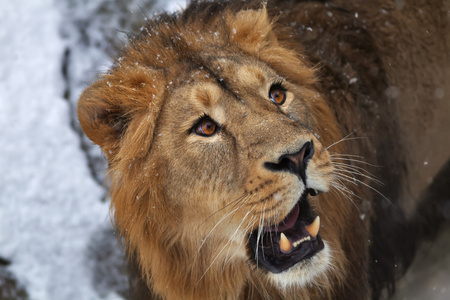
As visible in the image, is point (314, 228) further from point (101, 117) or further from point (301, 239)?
point (101, 117)

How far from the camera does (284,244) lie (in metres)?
1.96

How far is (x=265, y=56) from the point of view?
227 cm

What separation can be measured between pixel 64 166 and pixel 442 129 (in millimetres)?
2866

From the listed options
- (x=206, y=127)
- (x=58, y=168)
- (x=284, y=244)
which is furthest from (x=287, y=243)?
(x=58, y=168)

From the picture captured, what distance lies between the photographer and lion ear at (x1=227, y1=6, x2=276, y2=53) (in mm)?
2270

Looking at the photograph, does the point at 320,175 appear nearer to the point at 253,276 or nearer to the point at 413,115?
the point at 253,276

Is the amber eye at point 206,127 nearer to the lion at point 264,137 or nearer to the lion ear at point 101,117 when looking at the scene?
the lion at point 264,137

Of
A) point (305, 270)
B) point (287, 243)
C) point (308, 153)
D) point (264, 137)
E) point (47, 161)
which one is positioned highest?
point (264, 137)

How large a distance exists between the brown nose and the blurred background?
71.4 inches

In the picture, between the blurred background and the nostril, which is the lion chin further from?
the blurred background

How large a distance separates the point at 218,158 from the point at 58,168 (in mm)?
2619

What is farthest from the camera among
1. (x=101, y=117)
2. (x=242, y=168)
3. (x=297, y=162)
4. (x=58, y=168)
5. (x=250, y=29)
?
(x=58, y=168)

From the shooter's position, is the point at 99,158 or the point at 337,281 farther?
the point at 99,158

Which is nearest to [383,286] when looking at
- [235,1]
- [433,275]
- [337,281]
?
[337,281]
